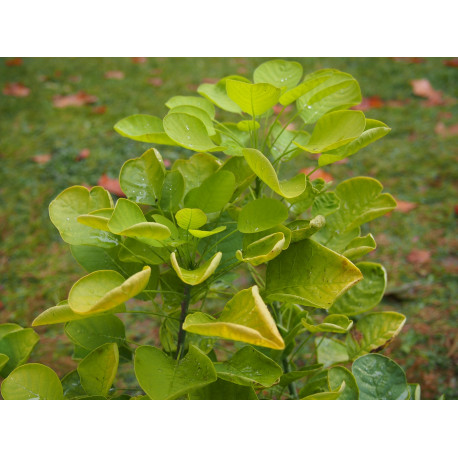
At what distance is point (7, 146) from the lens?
8.06 feet

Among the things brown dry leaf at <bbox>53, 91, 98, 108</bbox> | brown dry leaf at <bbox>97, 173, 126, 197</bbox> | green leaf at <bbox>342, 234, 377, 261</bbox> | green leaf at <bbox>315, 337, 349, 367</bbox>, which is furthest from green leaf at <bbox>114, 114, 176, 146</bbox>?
brown dry leaf at <bbox>53, 91, 98, 108</bbox>

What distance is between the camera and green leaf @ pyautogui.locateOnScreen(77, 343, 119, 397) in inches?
28.7

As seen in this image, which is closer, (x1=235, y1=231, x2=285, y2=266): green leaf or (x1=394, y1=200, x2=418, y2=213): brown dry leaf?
(x1=235, y1=231, x2=285, y2=266): green leaf

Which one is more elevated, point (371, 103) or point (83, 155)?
point (371, 103)

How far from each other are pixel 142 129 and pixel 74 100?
2.19 meters

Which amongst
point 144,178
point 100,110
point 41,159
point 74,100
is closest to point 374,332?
point 144,178

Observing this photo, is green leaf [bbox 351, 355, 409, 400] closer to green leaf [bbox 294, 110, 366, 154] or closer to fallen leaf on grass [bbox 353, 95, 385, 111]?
green leaf [bbox 294, 110, 366, 154]

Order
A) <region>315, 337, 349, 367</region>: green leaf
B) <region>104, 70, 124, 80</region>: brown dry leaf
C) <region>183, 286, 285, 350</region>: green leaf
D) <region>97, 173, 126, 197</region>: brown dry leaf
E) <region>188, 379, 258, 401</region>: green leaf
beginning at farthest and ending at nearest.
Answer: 1. <region>104, 70, 124, 80</region>: brown dry leaf
2. <region>97, 173, 126, 197</region>: brown dry leaf
3. <region>315, 337, 349, 367</region>: green leaf
4. <region>188, 379, 258, 401</region>: green leaf
5. <region>183, 286, 285, 350</region>: green leaf

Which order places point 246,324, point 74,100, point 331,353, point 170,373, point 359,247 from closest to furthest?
1. point 246,324
2. point 170,373
3. point 359,247
4. point 331,353
5. point 74,100

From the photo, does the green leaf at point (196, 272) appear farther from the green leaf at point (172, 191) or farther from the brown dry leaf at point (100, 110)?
the brown dry leaf at point (100, 110)

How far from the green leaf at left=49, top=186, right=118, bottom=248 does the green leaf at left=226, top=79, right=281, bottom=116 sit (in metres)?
0.27

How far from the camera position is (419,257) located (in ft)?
5.93

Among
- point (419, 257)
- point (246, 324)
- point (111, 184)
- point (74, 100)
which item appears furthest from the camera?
point (74, 100)

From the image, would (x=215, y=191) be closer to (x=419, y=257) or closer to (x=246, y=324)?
(x=246, y=324)
